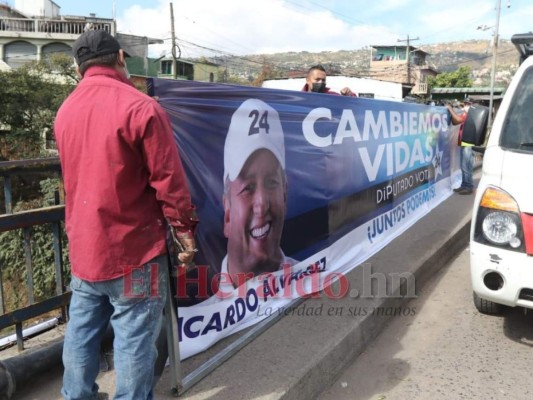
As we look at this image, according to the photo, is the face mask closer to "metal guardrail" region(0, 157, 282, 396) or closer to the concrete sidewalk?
the concrete sidewalk

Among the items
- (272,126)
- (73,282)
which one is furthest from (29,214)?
(272,126)

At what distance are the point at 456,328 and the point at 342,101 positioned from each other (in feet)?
6.89

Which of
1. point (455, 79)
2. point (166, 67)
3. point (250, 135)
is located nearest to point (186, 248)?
point (250, 135)

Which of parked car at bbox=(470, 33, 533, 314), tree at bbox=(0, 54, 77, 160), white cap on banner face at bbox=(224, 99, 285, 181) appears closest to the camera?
white cap on banner face at bbox=(224, 99, 285, 181)

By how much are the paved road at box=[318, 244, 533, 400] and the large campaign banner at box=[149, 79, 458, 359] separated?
26.6 inches

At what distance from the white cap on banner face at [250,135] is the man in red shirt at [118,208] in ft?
3.08

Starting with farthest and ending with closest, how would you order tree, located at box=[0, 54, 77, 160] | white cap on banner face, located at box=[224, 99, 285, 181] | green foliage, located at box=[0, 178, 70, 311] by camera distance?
tree, located at box=[0, 54, 77, 160] → green foliage, located at box=[0, 178, 70, 311] → white cap on banner face, located at box=[224, 99, 285, 181]

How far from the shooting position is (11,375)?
8.17 feet

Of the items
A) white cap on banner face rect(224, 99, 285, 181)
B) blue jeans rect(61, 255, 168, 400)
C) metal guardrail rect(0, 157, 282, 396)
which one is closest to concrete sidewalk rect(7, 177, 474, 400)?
metal guardrail rect(0, 157, 282, 396)

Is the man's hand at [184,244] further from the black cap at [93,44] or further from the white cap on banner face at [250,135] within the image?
the white cap on banner face at [250,135]

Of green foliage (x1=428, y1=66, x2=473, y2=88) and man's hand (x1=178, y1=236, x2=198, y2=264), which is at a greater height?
green foliage (x1=428, y1=66, x2=473, y2=88)

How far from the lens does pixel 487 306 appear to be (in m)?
3.96

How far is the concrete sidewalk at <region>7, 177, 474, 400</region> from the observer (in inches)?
104

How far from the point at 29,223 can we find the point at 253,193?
52.0 inches
